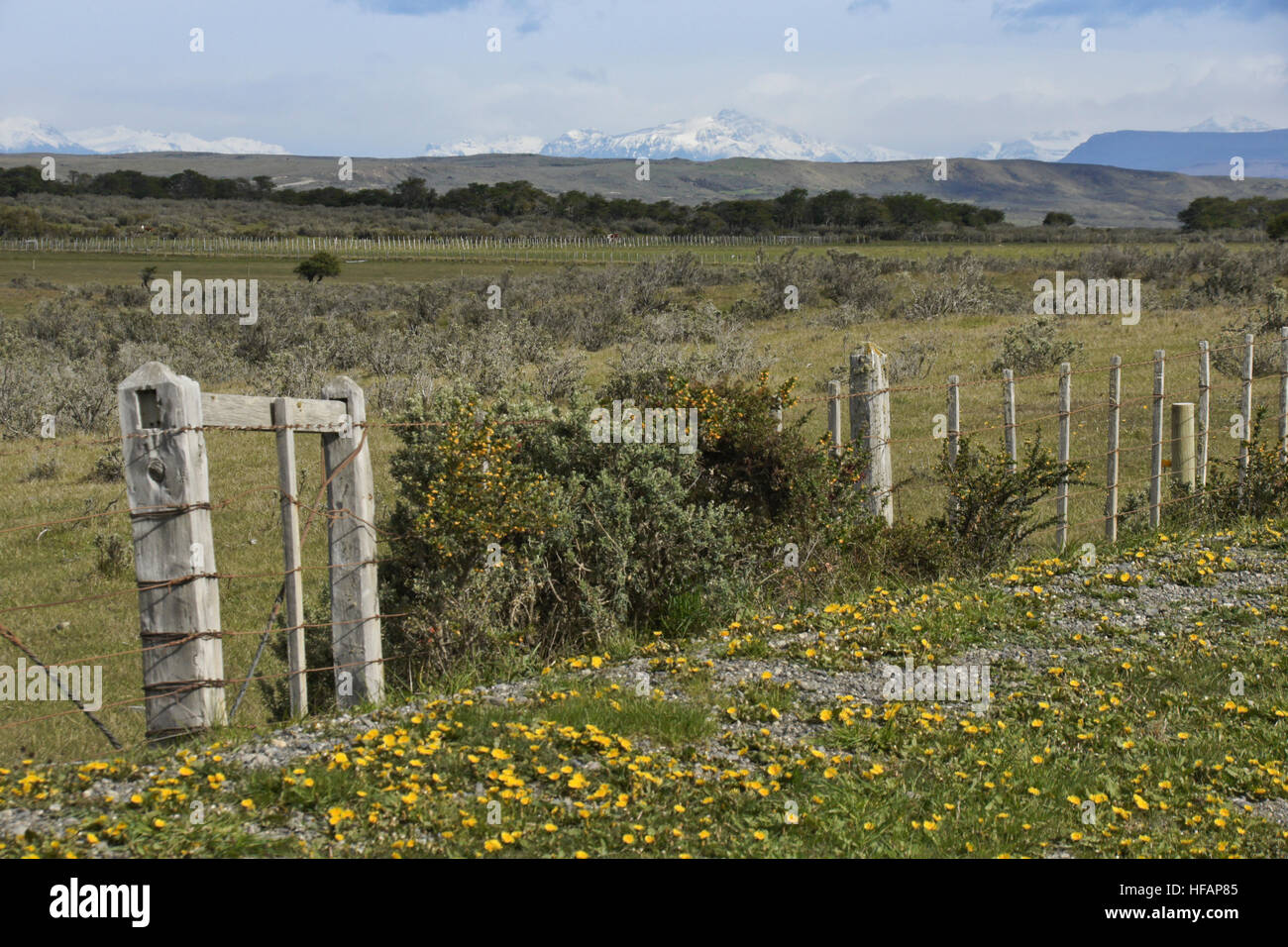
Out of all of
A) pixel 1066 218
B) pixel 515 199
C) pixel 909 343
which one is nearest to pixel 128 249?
pixel 515 199

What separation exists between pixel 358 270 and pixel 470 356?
3965cm

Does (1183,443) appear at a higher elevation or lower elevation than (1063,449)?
lower

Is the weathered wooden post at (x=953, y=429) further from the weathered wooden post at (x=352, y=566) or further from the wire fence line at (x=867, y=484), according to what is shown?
the weathered wooden post at (x=352, y=566)

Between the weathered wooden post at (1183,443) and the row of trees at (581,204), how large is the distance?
80.2 meters

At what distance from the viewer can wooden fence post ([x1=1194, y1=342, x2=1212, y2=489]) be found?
10508 millimetres

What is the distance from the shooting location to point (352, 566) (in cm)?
612

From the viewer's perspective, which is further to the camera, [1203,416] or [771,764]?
[1203,416]

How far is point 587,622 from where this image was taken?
7.36m

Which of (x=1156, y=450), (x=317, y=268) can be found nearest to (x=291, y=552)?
(x=1156, y=450)

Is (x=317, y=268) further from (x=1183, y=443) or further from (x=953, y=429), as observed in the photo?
(x=953, y=429)

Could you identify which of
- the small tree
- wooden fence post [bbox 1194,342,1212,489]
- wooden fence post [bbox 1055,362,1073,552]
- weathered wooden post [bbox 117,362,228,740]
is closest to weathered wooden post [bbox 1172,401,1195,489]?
wooden fence post [bbox 1194,342,1212,489]

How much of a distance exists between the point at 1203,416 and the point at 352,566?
8.53m

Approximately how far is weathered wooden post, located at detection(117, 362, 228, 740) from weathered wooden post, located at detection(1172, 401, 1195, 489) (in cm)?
900

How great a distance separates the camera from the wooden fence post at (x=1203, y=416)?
10.5 meters
